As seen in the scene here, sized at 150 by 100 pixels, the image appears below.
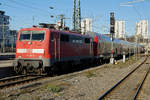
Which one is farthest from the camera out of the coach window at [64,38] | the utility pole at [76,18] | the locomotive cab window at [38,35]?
the utility pole at [76,18]

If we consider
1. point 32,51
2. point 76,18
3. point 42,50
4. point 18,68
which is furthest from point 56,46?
point 76,18

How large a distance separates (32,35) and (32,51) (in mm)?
1202

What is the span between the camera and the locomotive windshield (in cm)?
1407

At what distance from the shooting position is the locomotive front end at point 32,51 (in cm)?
1365

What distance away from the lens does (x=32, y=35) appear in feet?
47.1

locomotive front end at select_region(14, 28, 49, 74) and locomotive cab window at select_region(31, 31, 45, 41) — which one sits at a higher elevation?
locomotive cab window at select_region(31, 31, 45, 41)

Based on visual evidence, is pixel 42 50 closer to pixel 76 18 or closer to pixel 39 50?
pixel 39 50

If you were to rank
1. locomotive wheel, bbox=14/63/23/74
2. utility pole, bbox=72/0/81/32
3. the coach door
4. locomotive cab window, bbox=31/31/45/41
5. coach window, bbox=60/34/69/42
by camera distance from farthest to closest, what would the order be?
utility pole, bbox=72/0/81/32 < coach window, bbox=60/34/69/42 < the coach door < locomotive wheel, bbox=14/63/23/74 < locomotive cab window, bbox=31/31/45/41

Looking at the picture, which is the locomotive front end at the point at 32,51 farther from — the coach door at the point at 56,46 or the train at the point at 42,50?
the coach door at the point at 56,46

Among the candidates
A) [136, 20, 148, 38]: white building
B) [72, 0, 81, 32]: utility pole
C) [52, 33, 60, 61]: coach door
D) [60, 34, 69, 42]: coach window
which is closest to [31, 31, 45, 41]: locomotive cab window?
[52, 33, 60, 61]: coach door

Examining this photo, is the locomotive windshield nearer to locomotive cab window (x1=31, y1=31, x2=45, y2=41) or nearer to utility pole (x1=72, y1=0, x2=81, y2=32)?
locomotive cab window (x1=31, y1=31, x2=45, y2=41)

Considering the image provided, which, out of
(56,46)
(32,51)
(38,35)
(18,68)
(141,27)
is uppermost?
(141,27)

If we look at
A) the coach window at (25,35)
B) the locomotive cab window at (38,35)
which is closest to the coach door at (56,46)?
the locomotive cab window at (38,35)

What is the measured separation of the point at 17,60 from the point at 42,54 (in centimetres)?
191
